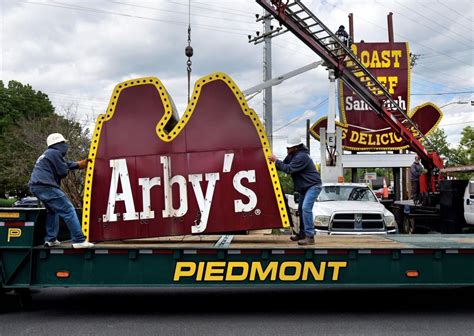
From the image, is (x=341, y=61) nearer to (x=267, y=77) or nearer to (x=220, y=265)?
(x=267, y=77)

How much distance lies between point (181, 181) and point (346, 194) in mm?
5799

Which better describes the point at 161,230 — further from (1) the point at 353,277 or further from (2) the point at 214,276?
(1) the point at 353,277

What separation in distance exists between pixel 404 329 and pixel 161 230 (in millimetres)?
3641

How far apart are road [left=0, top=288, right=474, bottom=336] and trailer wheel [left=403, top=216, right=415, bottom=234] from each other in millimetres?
5371

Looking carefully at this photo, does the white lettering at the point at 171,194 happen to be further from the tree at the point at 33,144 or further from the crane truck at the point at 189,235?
the tree at the point at 33,144

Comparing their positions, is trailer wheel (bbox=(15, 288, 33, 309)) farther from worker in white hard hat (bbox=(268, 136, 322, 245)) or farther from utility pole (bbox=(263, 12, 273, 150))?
utility pole (bbox=(263, 12, 273, 150))

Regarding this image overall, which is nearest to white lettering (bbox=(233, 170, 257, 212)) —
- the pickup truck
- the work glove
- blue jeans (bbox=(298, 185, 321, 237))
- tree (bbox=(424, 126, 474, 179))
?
blue jeans (bbox=(298, 185, 321, 237))

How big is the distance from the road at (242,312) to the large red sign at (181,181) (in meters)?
1.13

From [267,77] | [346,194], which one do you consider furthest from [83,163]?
[267,77]

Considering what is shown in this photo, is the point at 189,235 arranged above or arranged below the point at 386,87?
below

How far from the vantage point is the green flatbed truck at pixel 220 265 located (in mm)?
6570

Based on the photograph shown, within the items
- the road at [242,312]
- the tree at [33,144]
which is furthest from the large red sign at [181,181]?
the tree at [33,144]

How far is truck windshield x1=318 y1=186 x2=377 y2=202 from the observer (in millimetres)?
12070

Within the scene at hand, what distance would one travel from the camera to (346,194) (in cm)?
1223
